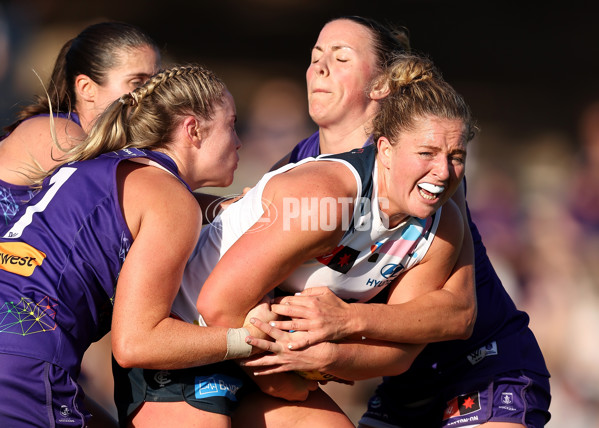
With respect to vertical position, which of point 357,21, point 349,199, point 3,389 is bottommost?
point 3,389

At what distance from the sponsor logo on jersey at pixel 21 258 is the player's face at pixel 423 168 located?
1.04 meters

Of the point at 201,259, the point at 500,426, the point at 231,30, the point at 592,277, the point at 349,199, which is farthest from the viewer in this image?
the point at 231,30

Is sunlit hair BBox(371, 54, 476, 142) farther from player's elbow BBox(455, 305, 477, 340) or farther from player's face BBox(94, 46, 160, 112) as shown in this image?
player's face BBox(94, 46, 160, 112)

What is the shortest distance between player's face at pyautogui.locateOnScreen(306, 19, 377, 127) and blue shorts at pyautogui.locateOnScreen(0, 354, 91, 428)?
1417 millimetres

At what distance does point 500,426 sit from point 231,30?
192 inches

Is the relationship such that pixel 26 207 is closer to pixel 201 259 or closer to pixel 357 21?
pixel 201 259

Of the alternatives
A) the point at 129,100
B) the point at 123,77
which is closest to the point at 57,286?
the point at 129,100

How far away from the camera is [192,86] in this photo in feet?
7.84

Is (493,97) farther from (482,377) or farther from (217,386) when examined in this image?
(217,386)

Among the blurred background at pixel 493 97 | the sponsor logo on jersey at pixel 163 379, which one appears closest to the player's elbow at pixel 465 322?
the sponsor logo on jersey at pixel 163 379

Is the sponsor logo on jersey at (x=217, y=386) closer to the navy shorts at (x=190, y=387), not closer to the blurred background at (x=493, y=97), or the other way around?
the navy shorts at (x=190, y=387)

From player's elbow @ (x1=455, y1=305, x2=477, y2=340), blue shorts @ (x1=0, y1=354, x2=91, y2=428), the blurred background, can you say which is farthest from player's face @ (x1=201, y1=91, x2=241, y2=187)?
the blurred background

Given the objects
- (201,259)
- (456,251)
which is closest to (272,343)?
(201,259)

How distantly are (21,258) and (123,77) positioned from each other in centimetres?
118
